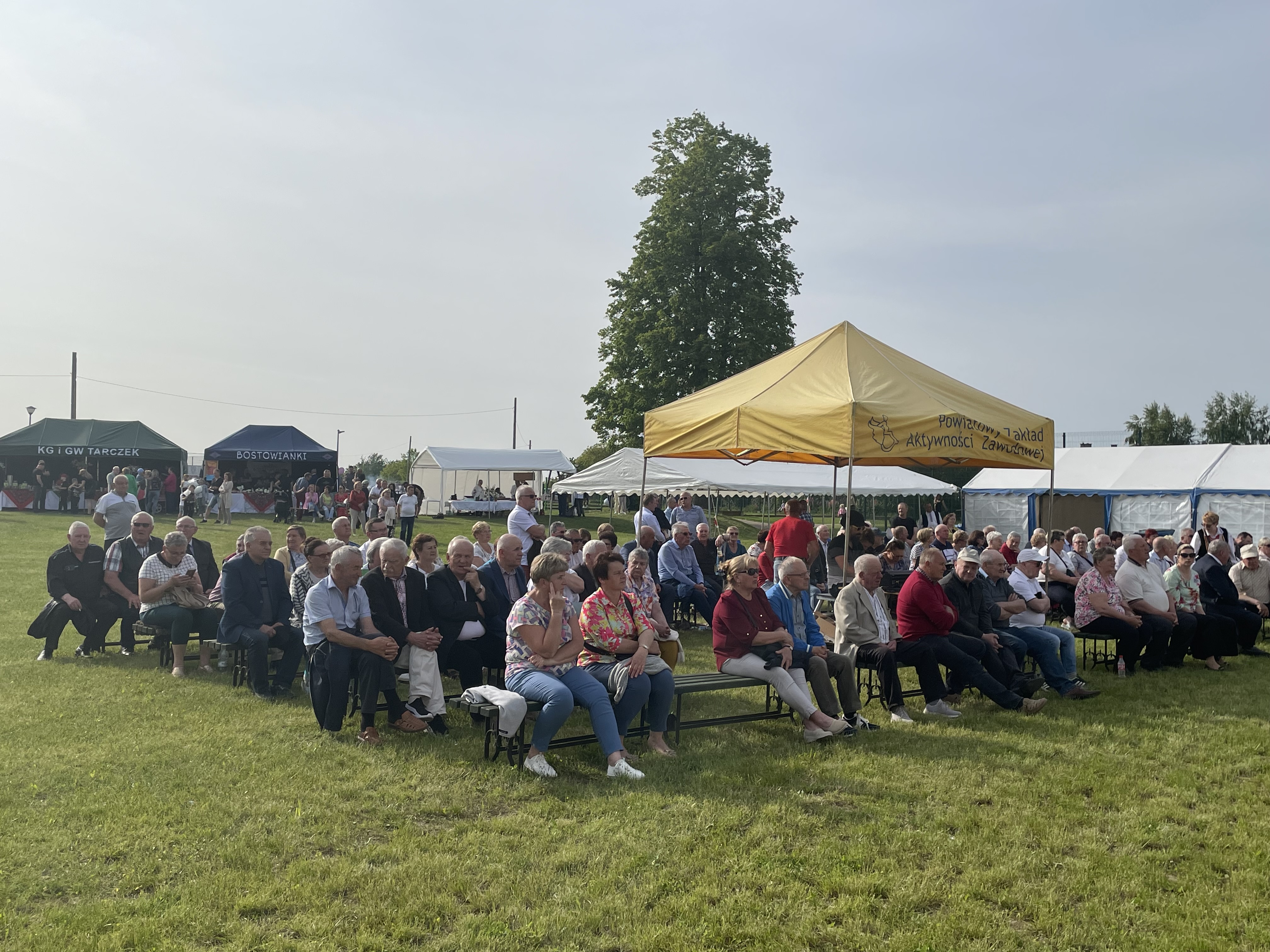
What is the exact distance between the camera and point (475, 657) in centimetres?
679

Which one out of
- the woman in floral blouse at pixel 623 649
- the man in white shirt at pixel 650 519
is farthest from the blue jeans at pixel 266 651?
the man in white shirt at pixel 650 519

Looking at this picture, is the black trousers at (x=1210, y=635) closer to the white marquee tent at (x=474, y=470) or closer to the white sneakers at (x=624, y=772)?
the white sneakers at (x=624, y=772)

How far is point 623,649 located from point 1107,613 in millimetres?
5075

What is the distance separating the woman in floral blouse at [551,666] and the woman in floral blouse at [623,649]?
0.37ft

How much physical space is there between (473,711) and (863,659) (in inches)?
112

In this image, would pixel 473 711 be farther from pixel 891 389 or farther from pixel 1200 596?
pixel 1200 596

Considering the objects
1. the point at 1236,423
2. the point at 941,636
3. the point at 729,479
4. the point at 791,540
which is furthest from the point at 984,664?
the point at 1236,423

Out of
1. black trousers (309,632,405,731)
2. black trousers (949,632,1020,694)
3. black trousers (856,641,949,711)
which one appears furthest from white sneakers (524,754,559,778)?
black trousers (949,632,1020,694)

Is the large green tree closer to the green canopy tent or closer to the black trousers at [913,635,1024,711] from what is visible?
the green canopy tent

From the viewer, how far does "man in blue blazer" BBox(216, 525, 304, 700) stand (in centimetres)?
691

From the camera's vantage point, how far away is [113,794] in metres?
4.54

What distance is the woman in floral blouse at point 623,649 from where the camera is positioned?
5.63m

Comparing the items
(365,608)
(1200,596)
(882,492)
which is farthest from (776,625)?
(882,492)

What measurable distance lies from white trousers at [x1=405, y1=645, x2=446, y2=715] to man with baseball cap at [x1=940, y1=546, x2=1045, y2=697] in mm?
3794
